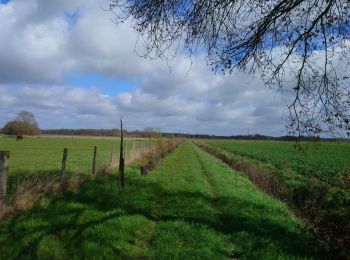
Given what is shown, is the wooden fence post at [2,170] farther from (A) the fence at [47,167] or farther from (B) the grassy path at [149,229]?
→ (B) the grassy path at [149,229]

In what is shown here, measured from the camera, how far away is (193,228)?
30.7ft

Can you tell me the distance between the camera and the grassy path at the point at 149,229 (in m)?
7.63

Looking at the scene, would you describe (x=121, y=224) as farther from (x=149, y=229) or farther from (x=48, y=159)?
(x=48, y=159)

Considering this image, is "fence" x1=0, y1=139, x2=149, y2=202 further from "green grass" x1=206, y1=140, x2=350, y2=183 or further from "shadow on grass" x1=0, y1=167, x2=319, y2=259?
"green grass" x1=206, y1=140, x2=350, y2=183

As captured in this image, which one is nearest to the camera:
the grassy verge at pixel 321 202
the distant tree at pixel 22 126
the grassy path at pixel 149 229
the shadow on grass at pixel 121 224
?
the grassy path at pixel 149 229

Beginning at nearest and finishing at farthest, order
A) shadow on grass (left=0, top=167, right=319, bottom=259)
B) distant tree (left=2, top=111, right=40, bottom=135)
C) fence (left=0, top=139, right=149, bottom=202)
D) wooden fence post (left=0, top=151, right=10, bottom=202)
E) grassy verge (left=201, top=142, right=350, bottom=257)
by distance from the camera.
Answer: shadow on grass (left=0, top=167, right=319, bottom=259), grassy verge (left=201, top=142, right=350, bottom=257), wooden fence post (left=0, top=151, right=10, bottom=202), fence (left=0, top=139, right=149, bottom=202), distant tree (left=2, top=111, right=40, bottom=135)

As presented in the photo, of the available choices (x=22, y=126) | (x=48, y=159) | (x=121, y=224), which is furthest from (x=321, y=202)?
(x=22, y=126)

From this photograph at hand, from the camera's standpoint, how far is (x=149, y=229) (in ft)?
30.8

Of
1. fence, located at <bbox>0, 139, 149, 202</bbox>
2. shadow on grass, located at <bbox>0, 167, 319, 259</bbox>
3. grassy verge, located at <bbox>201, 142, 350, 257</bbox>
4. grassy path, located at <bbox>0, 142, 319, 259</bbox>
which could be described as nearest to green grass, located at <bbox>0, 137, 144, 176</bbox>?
fence, located at <bbox>0, 139, 149, 202</bbox>

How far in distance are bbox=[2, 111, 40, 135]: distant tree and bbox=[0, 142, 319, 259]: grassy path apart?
484 feet

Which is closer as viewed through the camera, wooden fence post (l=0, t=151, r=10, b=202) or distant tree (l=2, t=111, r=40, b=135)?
wooden fence post (l=0, t=151, r=10, b=202)

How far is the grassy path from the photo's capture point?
7.63 m

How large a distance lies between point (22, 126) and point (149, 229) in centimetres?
15378

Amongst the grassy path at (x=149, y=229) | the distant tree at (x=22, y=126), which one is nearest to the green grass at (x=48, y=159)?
the grassy path at (x=149, y=229)
